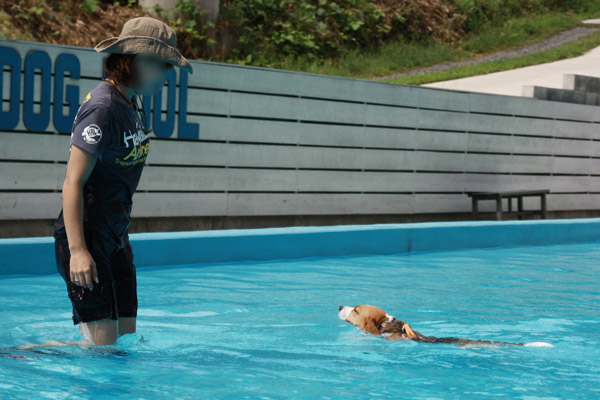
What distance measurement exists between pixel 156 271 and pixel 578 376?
4104 millimetres

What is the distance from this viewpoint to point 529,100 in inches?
509

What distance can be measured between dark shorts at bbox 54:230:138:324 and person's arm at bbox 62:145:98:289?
15 cm

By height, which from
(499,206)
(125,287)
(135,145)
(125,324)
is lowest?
(125,324)

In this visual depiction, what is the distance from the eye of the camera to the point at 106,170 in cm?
330

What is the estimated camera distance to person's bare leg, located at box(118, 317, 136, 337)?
3725 millimetres

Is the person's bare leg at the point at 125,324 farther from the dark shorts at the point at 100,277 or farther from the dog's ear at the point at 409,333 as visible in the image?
the dog's ear at the point at 409,333

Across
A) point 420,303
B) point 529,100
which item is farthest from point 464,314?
point 529,100

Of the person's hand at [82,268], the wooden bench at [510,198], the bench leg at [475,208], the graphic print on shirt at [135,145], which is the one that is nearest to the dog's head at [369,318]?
the graphic print on shirt at [135,145]

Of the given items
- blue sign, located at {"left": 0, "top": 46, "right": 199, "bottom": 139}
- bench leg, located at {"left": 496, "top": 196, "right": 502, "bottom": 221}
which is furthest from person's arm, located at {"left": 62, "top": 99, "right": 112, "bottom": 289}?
bench leg, located at {"left": 496, "top": 196, "right": 502, "bottom": 221}

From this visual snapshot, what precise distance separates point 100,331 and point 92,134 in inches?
36.5

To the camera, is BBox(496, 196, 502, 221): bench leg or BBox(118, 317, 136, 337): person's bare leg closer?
BBox(118, 317, 136, 337): person's bare leg

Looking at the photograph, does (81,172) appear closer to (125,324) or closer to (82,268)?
(82,268)

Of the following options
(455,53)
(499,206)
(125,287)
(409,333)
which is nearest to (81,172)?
(125,287)

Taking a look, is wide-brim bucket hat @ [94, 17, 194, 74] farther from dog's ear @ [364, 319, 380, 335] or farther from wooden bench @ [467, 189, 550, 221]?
wooden bench @ [467, 189, 550, 221]
